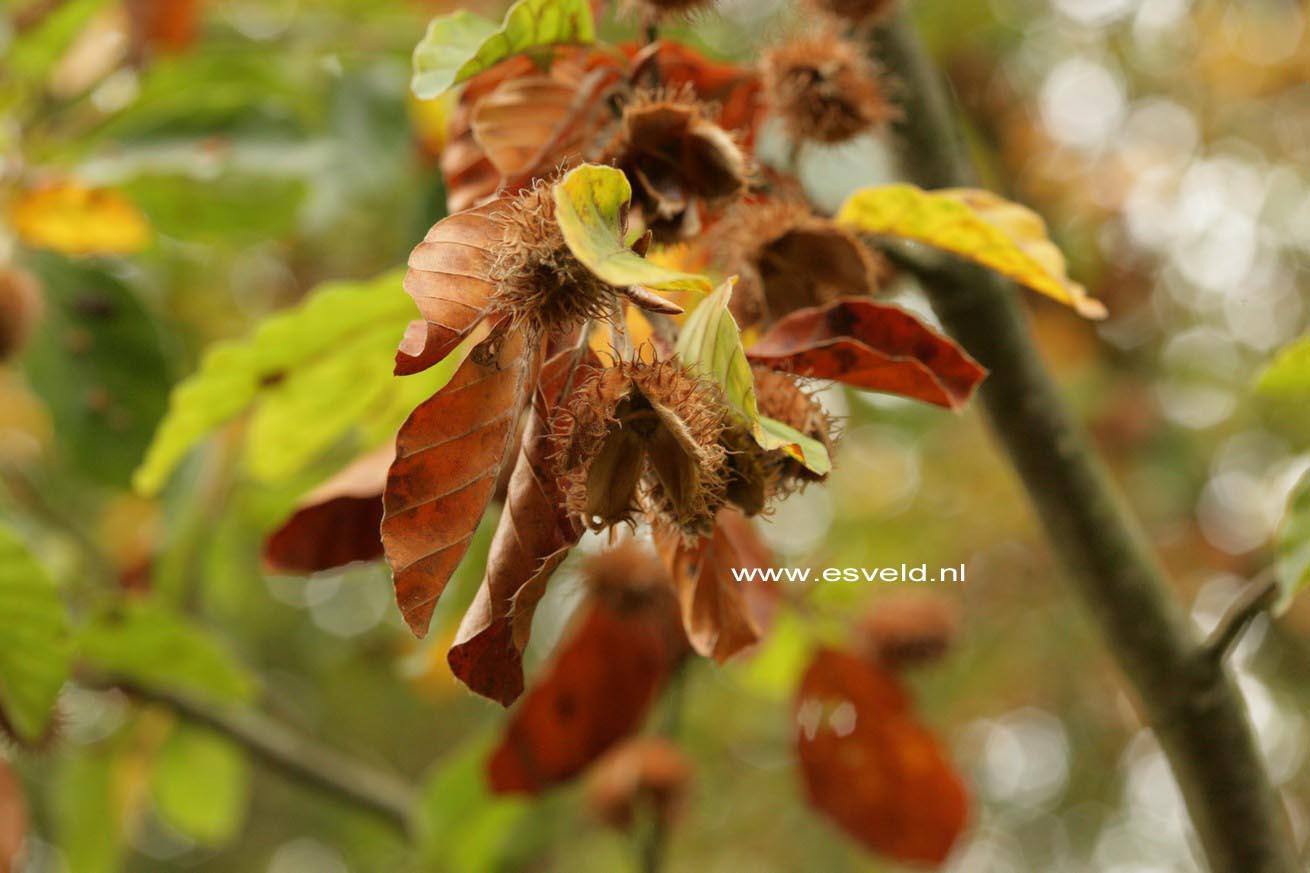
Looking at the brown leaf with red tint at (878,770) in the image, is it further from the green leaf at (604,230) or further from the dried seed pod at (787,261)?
the green leaf at (604,230)

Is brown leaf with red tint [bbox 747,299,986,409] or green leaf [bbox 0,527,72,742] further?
green leaf [bbox 0,527,72,742]

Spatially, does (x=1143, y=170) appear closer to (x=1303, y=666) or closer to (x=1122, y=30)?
(x=1122, y=30)

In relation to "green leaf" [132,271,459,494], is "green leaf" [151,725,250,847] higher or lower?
lower

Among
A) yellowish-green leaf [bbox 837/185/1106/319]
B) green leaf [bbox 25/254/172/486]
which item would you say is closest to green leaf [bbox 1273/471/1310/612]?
yellowish-green leaf [bbox 837/185/1106/319]

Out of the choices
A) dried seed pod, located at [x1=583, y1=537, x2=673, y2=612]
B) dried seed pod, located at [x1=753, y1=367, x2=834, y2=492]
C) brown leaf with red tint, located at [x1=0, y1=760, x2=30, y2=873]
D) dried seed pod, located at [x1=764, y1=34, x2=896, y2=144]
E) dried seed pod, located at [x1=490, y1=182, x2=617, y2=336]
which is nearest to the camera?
dried seed pod, located at [x1=490, y1=182, x2=617, y2=336]

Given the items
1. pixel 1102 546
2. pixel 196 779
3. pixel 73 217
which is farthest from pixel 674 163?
pixel 196 779

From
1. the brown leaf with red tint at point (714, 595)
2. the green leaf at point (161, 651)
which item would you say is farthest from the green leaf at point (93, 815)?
the brown leaf with red tint at point (714, 595)

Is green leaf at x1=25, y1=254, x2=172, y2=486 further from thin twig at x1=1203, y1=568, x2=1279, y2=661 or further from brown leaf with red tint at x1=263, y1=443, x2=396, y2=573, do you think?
thin twig at x1=1203, y1=568, x2=1279, y2=661

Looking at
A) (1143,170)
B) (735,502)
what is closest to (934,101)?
(735,502)
